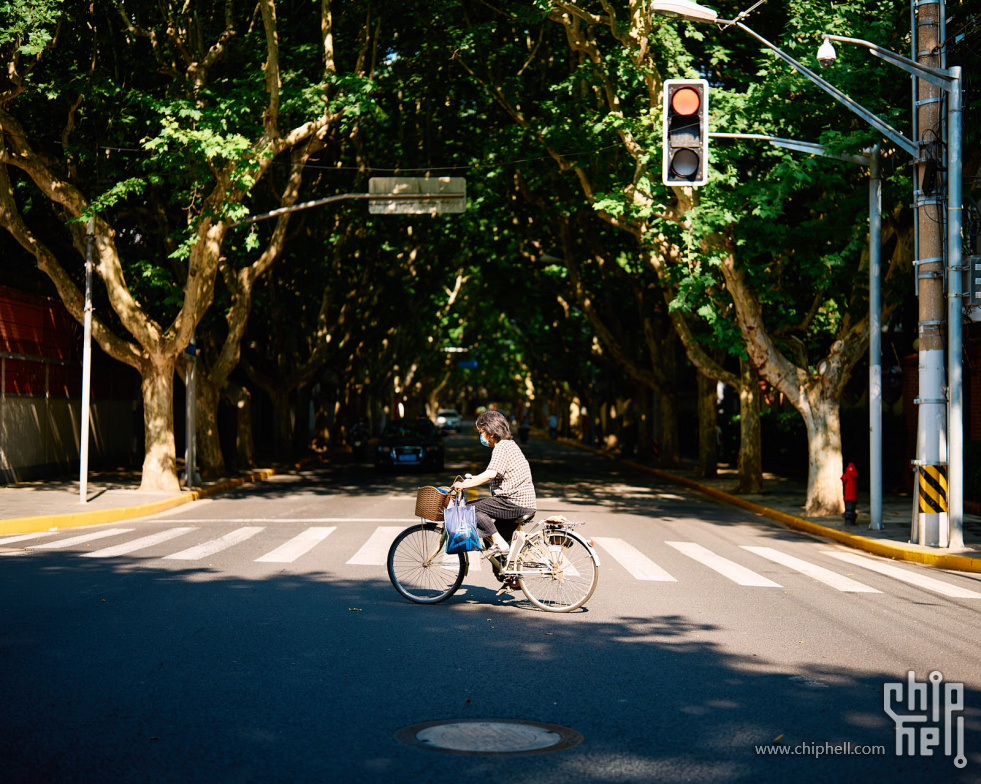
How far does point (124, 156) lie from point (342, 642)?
17.3 metres

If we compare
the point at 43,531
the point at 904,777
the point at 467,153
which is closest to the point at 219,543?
the point at 43,531

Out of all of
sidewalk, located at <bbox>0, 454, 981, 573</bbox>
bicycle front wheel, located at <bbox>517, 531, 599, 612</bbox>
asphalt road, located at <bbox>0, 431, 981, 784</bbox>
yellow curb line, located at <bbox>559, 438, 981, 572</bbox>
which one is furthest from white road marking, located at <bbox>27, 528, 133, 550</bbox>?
yellow curb line, located at <bbox>559, 438, 981, 572</bbox>

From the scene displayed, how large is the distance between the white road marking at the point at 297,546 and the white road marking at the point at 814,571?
235 inches

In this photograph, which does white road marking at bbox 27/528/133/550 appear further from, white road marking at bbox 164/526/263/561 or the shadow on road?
the shadow on road

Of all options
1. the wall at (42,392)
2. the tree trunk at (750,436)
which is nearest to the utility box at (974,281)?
the tree trunk at (750,436)

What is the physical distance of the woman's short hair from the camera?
910cm

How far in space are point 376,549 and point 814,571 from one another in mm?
5433

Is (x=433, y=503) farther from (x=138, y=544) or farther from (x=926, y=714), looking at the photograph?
(x=138, y=544)

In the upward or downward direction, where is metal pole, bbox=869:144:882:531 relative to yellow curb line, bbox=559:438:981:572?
upward

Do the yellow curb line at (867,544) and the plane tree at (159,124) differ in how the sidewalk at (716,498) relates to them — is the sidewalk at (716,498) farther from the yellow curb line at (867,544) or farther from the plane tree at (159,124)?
the plane tree at (159,124)

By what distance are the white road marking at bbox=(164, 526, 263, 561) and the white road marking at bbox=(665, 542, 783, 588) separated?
604 centimetres

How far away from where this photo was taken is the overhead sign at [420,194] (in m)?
20.0

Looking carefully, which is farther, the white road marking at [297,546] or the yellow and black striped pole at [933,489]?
the yellow and black striped pole at [933,489]

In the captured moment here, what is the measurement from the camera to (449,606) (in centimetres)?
918
